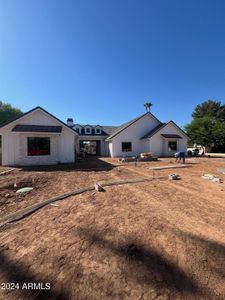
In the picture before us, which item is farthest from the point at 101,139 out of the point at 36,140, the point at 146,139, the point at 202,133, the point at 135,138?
the point at 202,133

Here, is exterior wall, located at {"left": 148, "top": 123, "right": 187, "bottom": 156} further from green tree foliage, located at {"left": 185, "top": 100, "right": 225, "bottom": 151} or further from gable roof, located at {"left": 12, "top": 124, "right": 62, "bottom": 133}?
gable roof, located at {"left": 12, "top": 124, "right": 62, "bottom": 133}

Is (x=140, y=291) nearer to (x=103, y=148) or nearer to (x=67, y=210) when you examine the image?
(x=67, y=210)

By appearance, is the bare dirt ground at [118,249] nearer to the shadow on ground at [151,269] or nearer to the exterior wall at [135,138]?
the shadow on ground at [151,269]

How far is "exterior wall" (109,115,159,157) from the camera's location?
79.9 ft

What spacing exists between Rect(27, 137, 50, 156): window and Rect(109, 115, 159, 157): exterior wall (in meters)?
10.3

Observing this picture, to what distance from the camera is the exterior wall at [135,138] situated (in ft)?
79.9

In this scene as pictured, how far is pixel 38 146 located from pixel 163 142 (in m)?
16.7

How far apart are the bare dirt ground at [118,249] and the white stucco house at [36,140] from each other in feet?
33.2

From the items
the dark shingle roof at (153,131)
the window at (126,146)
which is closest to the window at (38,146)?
the window at (126,146)

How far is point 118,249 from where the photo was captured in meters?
3.31

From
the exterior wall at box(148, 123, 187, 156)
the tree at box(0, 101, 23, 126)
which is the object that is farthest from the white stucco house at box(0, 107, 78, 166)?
the tree at box(0, 101, 23, 126)

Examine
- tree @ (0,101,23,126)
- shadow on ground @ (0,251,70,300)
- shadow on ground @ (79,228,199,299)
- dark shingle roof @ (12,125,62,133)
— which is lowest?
shadow on ground @ (0,251,70,300)

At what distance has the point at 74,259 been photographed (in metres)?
3.13

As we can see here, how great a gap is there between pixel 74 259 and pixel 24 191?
4.99 meters
